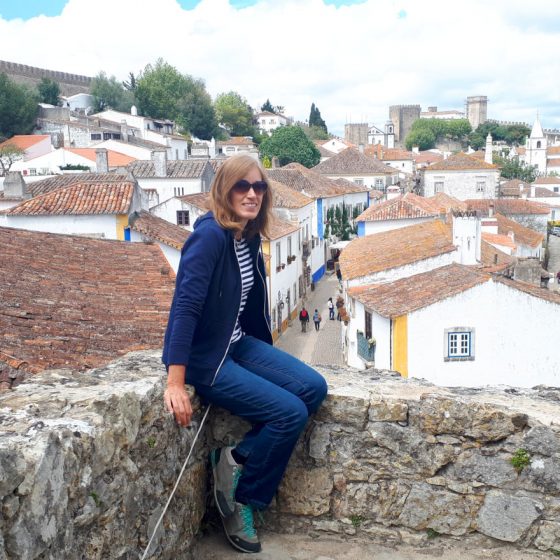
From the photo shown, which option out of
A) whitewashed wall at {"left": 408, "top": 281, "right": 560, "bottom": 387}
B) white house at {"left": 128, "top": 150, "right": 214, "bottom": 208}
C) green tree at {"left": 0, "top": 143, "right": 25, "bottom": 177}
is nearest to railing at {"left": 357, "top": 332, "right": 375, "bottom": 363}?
whitewashed wall at {"left": 408, "top": 281, "right": 560, "bottom": 387}

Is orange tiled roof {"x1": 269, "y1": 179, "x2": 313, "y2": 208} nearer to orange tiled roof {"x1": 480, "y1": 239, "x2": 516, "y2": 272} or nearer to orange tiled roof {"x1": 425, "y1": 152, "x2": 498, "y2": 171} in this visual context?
orange tiled roof {"x1": 480, "y1": 239, "x2": 516, "y2": 272}

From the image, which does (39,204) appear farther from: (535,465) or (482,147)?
(482,147)

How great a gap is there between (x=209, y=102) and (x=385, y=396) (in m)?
83.3

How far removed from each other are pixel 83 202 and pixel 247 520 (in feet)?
49.4

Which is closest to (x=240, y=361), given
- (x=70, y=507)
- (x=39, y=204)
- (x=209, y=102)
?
(x=70, y=507)

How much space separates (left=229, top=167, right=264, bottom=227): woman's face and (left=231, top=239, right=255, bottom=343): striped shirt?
15 centimetres

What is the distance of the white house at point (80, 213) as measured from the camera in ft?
56.4

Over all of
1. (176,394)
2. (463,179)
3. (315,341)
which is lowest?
(315,341)

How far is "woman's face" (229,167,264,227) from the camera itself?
3721mm

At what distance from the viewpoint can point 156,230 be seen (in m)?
17.7

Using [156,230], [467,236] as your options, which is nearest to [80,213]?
[156,230]

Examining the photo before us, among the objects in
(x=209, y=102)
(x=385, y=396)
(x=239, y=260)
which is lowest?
(x=385, y=396)

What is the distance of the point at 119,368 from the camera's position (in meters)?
3.75

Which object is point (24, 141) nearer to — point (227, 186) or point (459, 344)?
point (459, 344)
